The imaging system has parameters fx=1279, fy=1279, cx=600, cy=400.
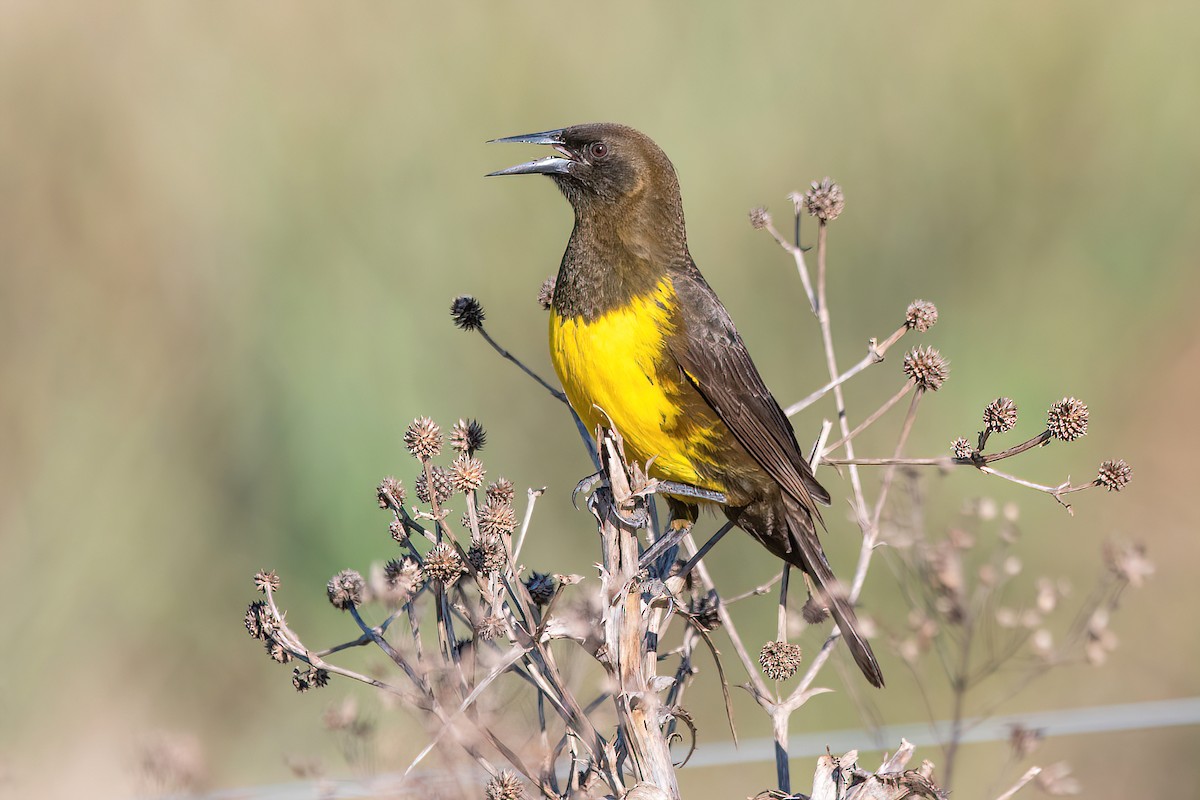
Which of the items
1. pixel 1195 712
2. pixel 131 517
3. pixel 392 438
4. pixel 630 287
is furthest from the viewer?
pixel 131 517

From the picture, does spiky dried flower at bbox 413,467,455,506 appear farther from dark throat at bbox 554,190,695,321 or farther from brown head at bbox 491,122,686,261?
brown head at bbox 491,122,686,261

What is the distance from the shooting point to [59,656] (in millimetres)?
5043

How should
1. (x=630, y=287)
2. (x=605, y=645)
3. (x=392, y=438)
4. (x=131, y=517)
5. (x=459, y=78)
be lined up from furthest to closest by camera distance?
1. (x=459, y=78)
2. (x=131, y=517)
3. (x=392, y=438)
4. (x=630, y=287)
5. (x=605, y=645)

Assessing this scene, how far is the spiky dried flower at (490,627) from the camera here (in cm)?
215

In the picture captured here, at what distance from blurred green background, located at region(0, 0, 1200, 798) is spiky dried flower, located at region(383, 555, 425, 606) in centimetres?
248

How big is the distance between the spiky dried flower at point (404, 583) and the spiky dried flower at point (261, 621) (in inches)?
8.6

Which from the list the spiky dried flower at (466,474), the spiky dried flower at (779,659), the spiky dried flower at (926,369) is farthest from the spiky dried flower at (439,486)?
the spiky dried flower at (926,369)

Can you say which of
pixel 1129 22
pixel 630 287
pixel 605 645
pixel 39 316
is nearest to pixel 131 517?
pixel 39 316

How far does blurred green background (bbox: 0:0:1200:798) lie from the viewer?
5086 mm

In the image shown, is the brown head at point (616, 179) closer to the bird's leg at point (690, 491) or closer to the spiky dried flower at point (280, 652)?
the bird's leg at point (690, 491)

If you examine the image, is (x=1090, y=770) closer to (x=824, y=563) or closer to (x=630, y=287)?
(x=824, y=563)

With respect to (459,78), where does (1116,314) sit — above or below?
below

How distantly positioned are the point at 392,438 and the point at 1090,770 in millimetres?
3007

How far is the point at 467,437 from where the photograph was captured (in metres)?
2.57
